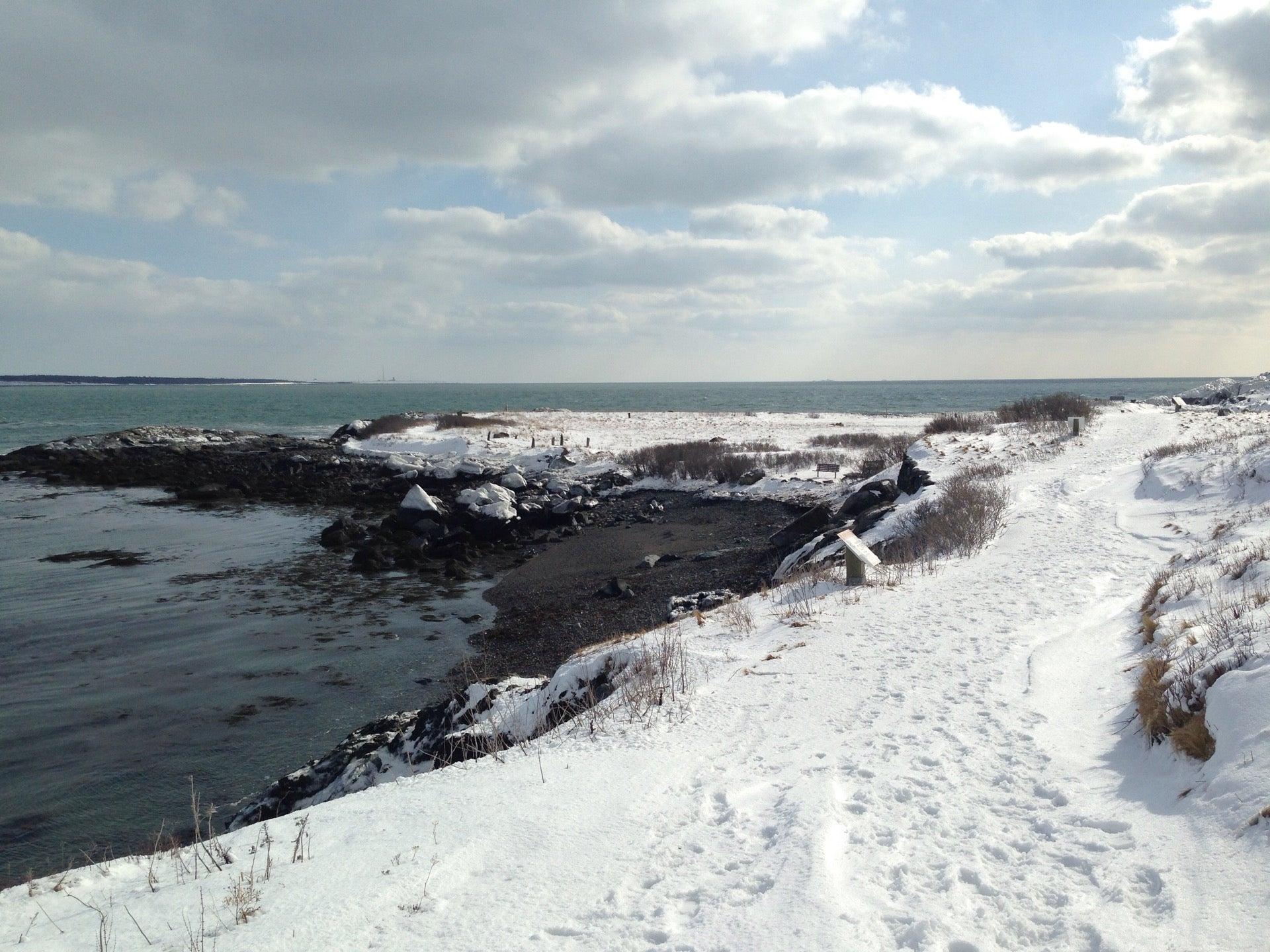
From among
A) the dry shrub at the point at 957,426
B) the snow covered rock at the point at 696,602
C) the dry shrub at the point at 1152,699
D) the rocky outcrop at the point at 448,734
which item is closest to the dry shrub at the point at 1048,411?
the dry shrub at the point at 957,426

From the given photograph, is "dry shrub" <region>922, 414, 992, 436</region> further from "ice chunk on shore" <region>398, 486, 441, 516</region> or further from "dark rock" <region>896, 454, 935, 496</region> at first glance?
"ice chunk on shore" <region>398, 486, 441, 516</region>

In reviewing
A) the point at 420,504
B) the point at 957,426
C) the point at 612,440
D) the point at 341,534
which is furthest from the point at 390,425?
the point at 957,426

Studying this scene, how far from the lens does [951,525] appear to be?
12258 mm

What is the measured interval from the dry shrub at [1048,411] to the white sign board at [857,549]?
2169cm

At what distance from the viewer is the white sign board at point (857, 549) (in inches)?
394

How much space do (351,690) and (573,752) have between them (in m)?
6.43

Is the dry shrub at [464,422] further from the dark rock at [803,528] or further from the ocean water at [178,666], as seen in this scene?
the dark rock at [803,528]

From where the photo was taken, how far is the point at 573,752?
542 centimetres

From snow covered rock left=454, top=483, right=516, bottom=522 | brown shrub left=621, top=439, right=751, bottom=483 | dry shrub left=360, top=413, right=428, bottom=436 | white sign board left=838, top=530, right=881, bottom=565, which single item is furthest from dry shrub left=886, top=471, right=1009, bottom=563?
dry shrub left=360, top=413, right=428, bottom=436

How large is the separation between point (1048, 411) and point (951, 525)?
2210 cm

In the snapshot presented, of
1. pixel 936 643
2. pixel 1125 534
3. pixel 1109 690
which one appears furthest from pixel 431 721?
pixel 1125 534

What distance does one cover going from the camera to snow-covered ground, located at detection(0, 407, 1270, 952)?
317 centimetres

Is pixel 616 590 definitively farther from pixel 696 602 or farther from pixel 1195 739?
pixel 1195 739

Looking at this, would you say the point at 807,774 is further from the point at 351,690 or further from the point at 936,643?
the point at 351,690
